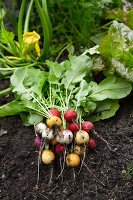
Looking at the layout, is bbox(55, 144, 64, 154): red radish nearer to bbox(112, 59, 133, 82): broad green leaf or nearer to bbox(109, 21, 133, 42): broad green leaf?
bbox(112, 59, 133, 82): broad green leaf

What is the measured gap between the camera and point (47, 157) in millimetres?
1820

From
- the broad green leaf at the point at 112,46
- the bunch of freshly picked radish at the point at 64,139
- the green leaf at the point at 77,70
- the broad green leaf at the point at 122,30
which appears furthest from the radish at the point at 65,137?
the broad green leaf at the point at 122,30

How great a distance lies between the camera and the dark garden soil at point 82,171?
1.74 m

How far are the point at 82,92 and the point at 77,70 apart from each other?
0.13 meters

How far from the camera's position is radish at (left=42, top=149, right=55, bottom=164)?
182cm

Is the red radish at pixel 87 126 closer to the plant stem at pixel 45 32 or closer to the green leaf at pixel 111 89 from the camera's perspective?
the green leaf at pixel 111 89

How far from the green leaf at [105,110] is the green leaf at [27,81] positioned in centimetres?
26

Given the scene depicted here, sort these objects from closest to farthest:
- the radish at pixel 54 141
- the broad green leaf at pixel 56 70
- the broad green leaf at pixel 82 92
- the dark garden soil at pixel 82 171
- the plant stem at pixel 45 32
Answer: the dark garden soil at pixel 82 171 → the radish at pixel 54 141 → the broad green leaf at pixel 82 92 → the broad green leaf at pixel 56 70 → the plant stem at pixel 45 32

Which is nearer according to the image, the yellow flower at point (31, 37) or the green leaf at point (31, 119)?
the green leaf at point (31, 119)

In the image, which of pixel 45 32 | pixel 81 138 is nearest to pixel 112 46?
pixel 45 32

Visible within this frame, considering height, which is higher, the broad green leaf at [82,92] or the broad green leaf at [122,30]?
the broad green leaf at [122,30]

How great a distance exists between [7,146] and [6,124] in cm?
16

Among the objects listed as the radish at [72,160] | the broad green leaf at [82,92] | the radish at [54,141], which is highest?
the broad green leaf at [82,92]

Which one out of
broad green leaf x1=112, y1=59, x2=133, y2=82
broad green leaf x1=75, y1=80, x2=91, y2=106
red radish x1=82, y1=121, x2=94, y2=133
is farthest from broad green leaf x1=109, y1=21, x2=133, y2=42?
red radish x1=82, y1=121, x2=94, y2=133
